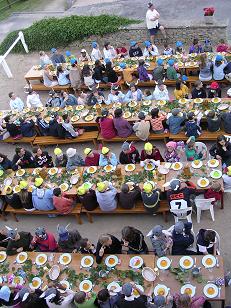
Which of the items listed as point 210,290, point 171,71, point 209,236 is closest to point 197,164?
point 209,236

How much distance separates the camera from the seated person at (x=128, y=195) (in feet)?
35.9

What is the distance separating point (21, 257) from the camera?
10312mm

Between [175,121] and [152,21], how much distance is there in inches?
297

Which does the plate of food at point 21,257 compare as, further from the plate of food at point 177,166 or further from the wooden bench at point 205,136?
the wooden bench at point 205,136

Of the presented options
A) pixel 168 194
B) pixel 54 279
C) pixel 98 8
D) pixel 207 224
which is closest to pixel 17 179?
pixel 54 279

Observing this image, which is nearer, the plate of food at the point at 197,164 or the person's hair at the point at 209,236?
the person's hair at the point at 209,236

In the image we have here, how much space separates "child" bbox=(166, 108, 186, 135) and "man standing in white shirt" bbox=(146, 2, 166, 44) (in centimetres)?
719

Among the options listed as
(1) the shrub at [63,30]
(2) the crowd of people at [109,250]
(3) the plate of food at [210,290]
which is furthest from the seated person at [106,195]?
(1) the shrub at [63,30]

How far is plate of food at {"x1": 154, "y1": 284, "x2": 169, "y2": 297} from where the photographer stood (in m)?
8.68

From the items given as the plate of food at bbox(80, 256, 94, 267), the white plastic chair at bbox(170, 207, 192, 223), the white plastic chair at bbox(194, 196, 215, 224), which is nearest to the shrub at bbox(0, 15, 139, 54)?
the white plastic chair at bbox(194, 196, 215, 224)

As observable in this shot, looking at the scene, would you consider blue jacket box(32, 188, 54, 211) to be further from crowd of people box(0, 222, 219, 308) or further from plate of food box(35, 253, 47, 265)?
plate of food box(35, 253, 47, 265)

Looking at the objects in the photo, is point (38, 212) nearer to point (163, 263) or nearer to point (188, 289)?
point (163, 263)

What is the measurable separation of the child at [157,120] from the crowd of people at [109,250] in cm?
466

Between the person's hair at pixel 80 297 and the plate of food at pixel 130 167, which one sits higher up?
the person's hair at pixel 80 297
